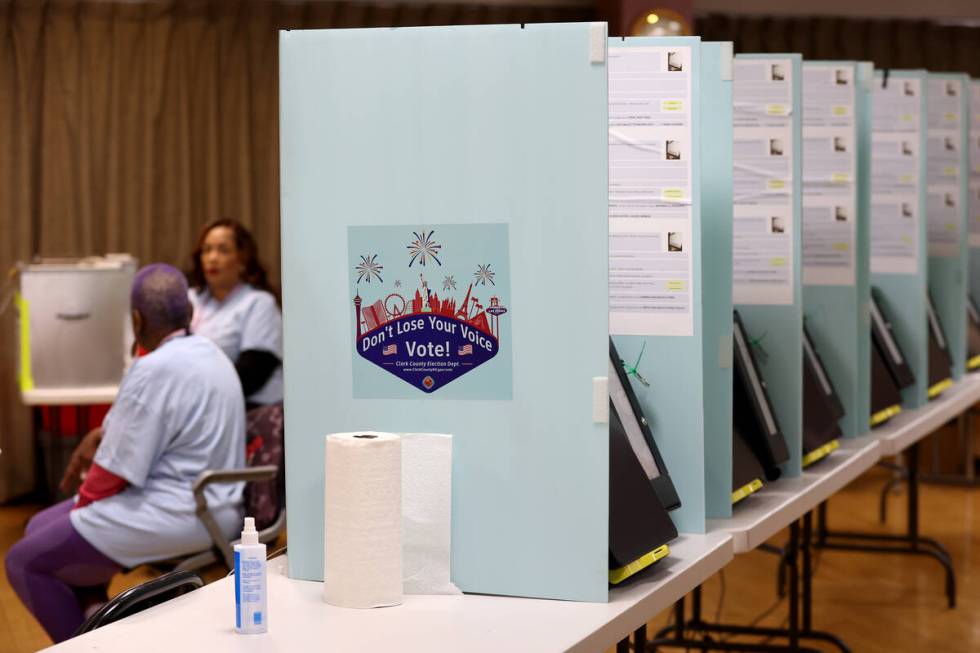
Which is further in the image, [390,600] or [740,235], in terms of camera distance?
[740,235]

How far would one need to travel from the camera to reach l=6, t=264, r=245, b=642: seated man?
276 centimetres

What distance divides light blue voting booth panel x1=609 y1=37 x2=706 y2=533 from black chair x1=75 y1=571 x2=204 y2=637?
82cm

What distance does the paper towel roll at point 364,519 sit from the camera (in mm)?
1498

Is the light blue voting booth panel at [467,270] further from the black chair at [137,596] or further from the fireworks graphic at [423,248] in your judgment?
the black chair at [137,596]

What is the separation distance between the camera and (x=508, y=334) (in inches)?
60.8

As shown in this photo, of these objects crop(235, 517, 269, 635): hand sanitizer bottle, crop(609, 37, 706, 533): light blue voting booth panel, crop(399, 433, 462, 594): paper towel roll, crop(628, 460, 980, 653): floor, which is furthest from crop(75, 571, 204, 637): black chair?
Result: crop(628, 460, 980, 653): floor

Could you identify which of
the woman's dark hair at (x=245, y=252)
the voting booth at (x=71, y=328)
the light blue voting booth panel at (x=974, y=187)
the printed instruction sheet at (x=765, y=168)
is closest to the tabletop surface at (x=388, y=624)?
the printed instruction sheet at (x=765, y=168)

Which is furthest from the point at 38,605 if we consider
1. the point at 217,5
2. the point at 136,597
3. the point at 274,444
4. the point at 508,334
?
the point at 217,5

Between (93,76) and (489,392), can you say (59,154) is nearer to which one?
(93,76)

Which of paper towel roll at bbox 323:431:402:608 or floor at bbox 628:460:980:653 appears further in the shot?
floor at bbox 628:460:980:653

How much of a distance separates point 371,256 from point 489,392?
9.9 inches

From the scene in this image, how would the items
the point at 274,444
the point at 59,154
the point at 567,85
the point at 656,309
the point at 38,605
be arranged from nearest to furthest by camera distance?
the point at 567,85 < the point at 656,309 < the point at 38,605 < the point at 274,444 < the point at 59,154

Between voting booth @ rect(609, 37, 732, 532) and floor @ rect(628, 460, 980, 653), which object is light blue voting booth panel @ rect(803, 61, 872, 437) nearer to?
floor @ rect(628, 460, 980, 653)

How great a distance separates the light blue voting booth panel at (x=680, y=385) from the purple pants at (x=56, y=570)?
1.53 m
